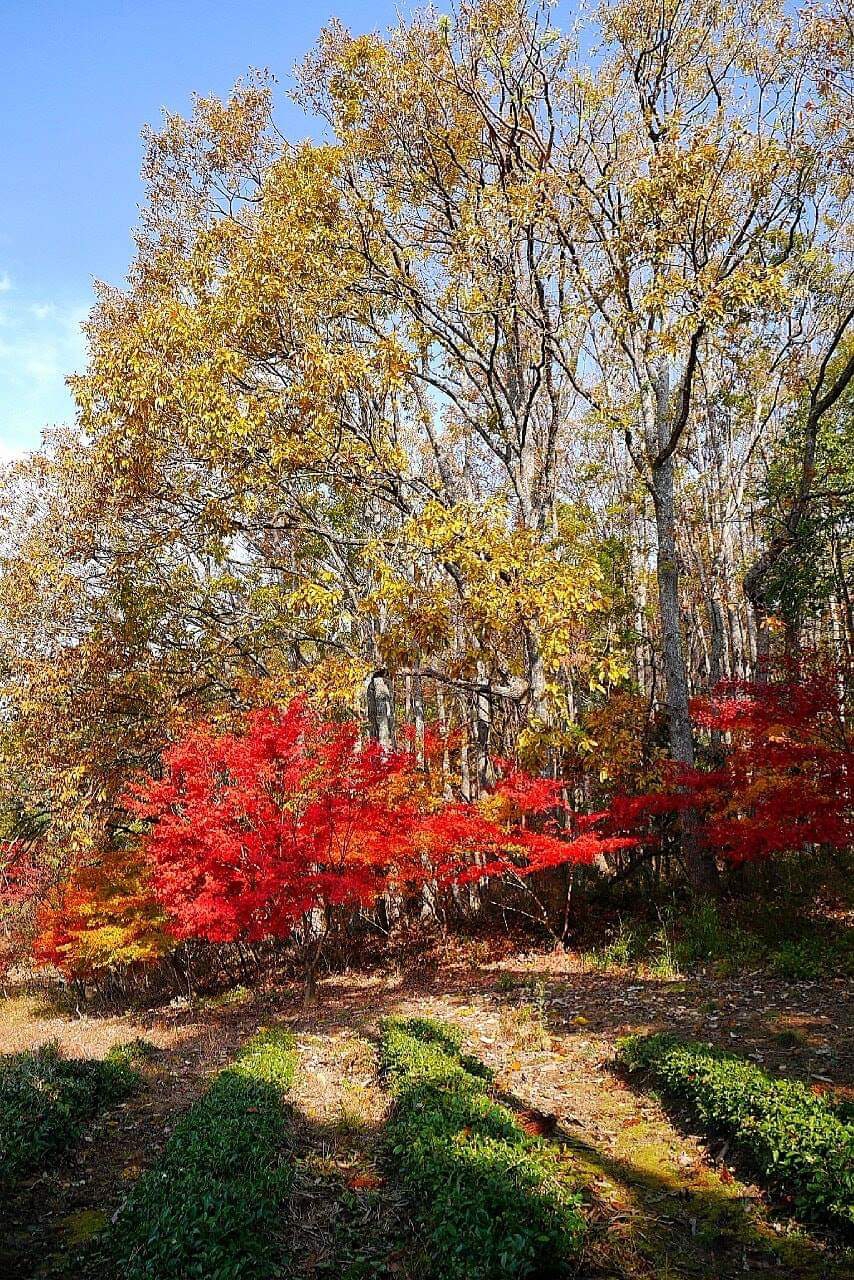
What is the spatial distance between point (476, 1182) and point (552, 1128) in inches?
61.1

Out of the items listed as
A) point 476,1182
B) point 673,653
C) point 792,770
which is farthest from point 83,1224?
point 673,653

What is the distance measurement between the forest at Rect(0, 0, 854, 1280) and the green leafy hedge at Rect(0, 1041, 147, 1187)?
5 cm

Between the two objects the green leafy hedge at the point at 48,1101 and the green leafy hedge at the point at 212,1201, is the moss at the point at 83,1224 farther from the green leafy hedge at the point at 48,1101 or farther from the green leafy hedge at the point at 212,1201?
the green leafy hedge at the point at 48,1101

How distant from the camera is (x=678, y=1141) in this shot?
16.3 ft

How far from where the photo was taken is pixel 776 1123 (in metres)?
4.26

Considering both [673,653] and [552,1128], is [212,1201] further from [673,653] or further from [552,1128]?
[673,653]

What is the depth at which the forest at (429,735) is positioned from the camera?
5551 mm

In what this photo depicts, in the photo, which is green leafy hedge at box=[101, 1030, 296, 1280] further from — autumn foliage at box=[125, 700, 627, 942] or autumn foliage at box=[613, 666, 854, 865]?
autumn foliage at box=[613, 666, 854, 865]

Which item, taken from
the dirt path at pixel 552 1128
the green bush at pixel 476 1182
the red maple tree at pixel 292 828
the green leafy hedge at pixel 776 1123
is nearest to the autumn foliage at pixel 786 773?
the red maple tree at pixel 292 828

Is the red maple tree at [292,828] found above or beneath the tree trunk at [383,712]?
beneath

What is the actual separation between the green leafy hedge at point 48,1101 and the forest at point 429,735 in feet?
0.16

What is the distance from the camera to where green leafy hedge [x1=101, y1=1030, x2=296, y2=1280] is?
351cm

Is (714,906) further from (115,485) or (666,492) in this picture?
(115,485)

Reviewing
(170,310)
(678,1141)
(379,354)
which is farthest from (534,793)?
(170,310)
